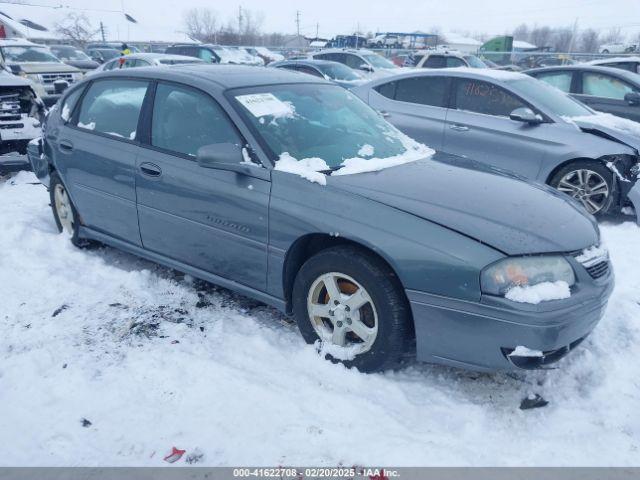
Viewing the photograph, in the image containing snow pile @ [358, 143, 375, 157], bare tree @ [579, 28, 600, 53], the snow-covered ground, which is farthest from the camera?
bare tree @ [579, 28, 600, 53]

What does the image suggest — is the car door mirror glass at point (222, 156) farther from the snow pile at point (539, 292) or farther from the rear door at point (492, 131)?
the rear door at point (492, 131)

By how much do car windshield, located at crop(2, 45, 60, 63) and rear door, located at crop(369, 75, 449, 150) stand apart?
1186 cm

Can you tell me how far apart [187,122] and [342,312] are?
5.60 feet

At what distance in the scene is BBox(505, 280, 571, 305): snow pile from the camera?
2467 millimetres

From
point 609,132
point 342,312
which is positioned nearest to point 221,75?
point 342,312

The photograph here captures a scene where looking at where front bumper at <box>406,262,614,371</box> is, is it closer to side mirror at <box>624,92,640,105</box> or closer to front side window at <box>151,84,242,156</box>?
front side window at <box>151,84,242,156</box>

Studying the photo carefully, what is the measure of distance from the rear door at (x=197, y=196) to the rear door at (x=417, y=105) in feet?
11.9

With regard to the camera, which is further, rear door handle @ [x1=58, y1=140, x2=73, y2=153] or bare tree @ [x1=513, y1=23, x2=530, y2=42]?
bare tree @ [x1=513, y1=23, x2=530, y2=42]

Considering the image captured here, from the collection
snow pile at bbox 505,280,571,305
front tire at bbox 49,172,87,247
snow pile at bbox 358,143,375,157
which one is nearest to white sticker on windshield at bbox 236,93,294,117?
snow pile at bbox 358,143,375,157

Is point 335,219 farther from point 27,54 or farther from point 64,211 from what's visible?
point 27,54

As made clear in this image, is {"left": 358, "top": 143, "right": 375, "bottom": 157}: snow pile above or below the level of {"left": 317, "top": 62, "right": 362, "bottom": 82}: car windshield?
below

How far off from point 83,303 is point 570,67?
8.28 metres

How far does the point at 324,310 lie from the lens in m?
2.99

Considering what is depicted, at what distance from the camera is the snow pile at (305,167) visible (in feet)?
9.73
